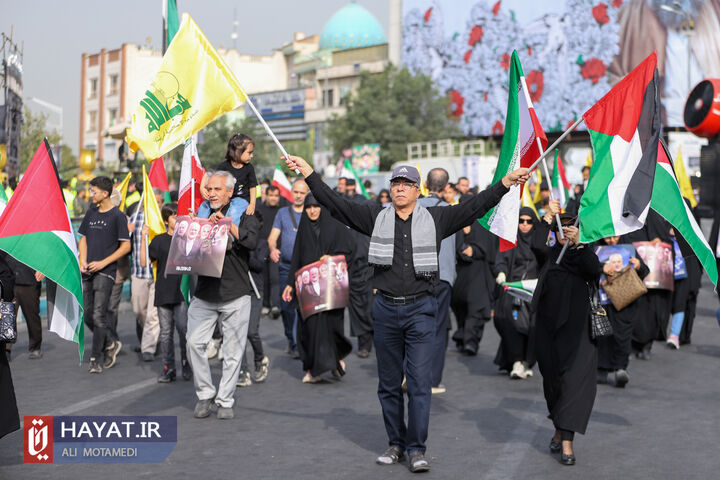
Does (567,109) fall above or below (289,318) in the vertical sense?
above

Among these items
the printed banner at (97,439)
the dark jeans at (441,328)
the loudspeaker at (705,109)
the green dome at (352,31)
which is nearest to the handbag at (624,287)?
the dark jeans at (441,328)

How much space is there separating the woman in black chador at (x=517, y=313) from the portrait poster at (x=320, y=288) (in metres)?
1.61

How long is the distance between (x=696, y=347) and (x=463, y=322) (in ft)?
9.35

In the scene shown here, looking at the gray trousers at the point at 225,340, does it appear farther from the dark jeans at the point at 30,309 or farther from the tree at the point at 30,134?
the tree at the point at 30,134

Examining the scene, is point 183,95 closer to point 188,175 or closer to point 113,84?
point 188,175

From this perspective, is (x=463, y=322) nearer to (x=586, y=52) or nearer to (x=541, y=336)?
(x=541, y=336)

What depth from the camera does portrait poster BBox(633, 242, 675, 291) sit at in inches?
424

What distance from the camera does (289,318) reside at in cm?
1092

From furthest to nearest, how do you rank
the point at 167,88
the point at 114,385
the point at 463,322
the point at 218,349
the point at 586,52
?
the point at 586,52, the point at 463,322, the point at 218,349, the point at 114,385, the point at 167,88

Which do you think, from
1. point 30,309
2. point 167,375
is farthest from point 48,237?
point 30,309

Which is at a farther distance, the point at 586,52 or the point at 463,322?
the point at 586,52

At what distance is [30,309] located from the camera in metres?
10.8

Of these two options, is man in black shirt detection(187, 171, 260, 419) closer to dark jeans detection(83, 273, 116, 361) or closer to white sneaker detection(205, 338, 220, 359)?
dark jeans detection(83, 273, 116, 361)

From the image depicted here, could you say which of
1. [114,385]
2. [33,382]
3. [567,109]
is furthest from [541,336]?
[567,109]
